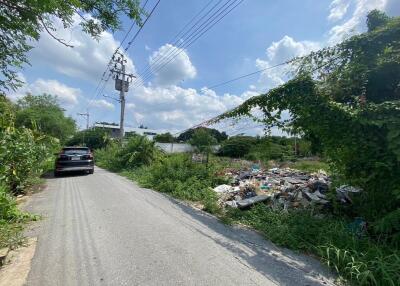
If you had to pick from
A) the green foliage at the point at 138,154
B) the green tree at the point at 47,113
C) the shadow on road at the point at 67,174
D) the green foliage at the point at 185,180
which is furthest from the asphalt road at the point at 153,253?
the green tree at the point at 47,113

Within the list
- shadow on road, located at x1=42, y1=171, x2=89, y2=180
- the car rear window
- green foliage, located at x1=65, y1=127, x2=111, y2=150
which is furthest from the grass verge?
green foliage, located at x1=65, y1=127, x2=111, y2=150

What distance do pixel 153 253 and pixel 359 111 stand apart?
4.50 m

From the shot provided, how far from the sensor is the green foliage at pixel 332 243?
3.44 m

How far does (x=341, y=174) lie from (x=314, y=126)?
4.36ft

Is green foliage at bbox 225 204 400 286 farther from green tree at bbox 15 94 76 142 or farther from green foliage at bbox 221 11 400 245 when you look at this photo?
green tree at bbox 15 94 76 142

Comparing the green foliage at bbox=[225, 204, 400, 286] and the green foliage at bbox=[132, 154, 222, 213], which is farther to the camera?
the green foliage at bbox=[132, 154, 222, 213]

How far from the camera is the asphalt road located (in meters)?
3.45

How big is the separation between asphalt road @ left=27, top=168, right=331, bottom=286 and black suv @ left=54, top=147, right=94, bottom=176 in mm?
7786

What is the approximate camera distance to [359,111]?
5.24 m

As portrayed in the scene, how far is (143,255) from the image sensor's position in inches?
161

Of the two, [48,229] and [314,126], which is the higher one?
[314,126]

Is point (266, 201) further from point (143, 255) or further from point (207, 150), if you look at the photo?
point (207, 150)

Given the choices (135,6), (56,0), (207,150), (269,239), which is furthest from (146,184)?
(56,0)

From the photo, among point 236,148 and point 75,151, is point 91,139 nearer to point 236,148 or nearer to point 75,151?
point 236,148
